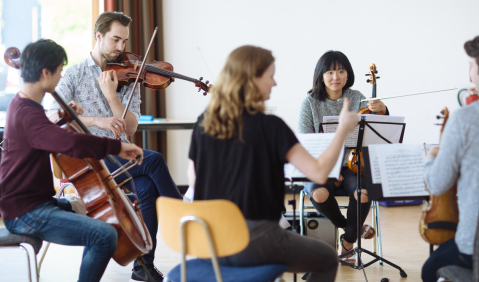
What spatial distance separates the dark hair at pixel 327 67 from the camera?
2.57 metres

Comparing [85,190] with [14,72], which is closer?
[85,190]

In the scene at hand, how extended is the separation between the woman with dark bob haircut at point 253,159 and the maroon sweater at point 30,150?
45 centimetres

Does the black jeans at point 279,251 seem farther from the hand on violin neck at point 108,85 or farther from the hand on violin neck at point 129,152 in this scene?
the hand on violin neck at point 108,85

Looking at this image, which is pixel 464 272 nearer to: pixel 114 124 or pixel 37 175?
pixel 37 175

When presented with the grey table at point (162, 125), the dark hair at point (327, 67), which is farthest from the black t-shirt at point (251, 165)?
the grey table at point (162, 125)

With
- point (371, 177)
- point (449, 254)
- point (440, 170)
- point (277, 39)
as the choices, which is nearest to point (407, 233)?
point (371, 177)

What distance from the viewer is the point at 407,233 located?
312 centimetres

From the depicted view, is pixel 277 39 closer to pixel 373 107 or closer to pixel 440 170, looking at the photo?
pixel 373 107

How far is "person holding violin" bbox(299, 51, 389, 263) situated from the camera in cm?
234

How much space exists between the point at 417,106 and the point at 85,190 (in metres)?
3.67

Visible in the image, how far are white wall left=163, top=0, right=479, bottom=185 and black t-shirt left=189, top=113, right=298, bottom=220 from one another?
3.19 metres

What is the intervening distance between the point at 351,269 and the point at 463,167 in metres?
1.25

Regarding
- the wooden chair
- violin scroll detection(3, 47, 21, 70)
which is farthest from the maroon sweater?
the wooden chair

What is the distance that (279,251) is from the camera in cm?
129
